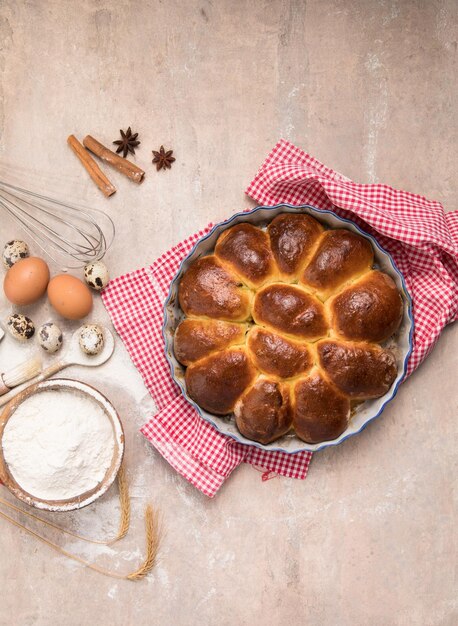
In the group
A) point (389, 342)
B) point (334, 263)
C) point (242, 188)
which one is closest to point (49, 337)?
point (242, 188)

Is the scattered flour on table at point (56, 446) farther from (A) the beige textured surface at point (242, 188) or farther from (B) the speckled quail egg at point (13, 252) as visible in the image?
(B) the speckled quail egg at point (13, 252)

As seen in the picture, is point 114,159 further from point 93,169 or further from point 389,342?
point 389,342

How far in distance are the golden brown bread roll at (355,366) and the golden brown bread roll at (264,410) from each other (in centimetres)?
16

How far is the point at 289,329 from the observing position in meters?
1.89

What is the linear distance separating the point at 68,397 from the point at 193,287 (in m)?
0.56

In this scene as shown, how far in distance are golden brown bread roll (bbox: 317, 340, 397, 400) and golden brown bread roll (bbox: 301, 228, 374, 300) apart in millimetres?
174

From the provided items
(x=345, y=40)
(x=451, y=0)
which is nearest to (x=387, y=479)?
(x=345, y=40)

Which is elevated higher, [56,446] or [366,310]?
[366,310]

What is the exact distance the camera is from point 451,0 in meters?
2.22

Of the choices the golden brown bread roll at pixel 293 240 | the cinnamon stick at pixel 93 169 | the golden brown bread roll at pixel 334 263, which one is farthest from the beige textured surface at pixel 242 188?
the golden brown bread roll at pixel 334 263

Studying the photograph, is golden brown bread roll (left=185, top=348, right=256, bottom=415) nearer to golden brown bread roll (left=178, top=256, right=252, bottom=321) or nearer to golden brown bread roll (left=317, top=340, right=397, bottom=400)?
golden brown bread roll (left=178, top=256, right=252, bottom=321)

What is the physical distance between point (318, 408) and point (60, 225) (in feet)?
3.67

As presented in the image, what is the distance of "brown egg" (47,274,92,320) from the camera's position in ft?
6.77

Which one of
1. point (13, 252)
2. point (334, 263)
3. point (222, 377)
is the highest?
point (13, 252)
